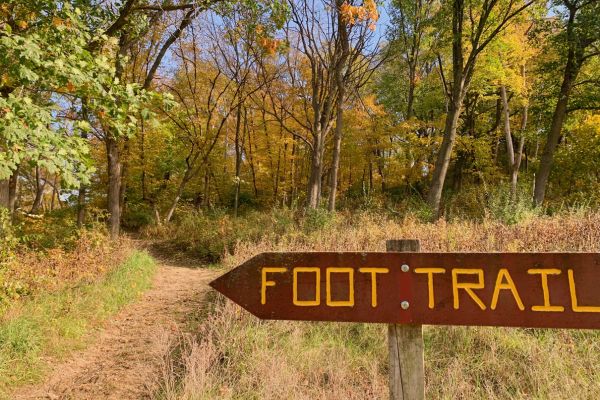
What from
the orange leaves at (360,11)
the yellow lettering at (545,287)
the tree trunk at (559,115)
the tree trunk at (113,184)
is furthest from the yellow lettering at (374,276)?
the tree trunk at (559,115)

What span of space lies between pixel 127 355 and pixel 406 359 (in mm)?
4419

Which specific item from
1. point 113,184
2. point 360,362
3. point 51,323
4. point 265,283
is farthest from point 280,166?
point 265,283

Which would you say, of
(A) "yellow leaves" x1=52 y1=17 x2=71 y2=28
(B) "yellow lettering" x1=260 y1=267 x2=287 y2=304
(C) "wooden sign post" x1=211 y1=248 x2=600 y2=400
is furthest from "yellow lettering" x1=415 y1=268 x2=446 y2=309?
(A) "yellow leaves" x1=52 y1=17 x2=71 y2=28

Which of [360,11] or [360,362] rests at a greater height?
[360,11]

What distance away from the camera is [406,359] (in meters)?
1.66

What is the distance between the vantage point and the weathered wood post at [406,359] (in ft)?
5.43

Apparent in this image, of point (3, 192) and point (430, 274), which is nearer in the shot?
point (430, 274)

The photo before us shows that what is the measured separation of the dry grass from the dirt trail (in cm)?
42

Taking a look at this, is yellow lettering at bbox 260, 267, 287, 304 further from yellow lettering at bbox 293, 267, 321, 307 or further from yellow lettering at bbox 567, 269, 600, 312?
yellow lettering at bbox 567, 269, 600, 312

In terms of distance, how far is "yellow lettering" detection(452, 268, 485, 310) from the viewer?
1.57 m

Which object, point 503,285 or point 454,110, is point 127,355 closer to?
point 503,285

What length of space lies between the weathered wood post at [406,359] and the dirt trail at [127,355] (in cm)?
293

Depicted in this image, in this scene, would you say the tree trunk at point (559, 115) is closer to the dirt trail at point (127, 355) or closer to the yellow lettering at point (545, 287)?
the dirt trail at point (127, 355)

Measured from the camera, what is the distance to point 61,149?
3.68 meters
